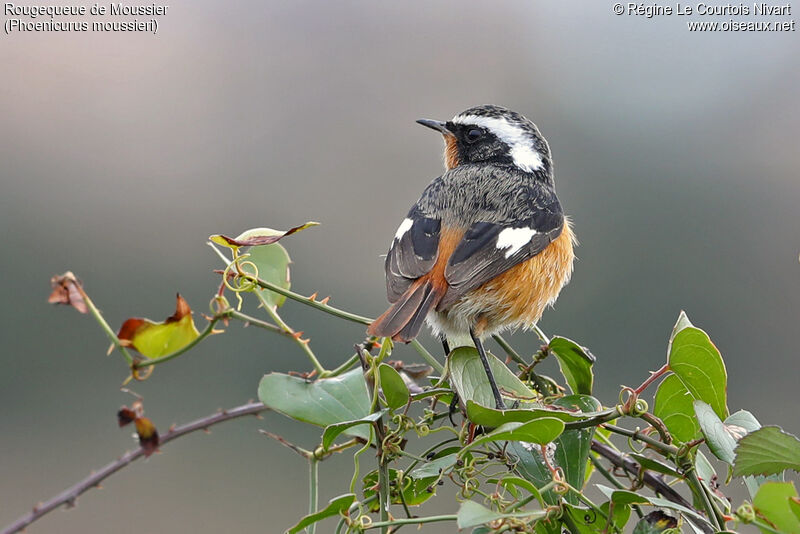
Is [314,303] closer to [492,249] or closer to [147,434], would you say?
[147,434]

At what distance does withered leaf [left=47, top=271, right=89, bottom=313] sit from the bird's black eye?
2337mm

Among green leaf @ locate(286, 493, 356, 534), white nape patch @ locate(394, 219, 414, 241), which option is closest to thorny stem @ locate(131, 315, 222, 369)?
green leaf @ locate(286, 493, 356, 534)

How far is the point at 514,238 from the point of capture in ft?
10.5

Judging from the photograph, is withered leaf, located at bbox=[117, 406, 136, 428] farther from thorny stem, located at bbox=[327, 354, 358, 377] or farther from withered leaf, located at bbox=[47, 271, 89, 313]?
thorny stem, located at bbox=[327, 354, 358, 377]

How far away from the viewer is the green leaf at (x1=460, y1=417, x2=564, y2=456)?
5.15ft

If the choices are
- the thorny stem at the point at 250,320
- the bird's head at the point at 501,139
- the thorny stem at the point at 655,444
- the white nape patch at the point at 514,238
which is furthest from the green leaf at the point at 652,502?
the bird's head at the point at 501,139

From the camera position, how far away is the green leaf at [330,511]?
5.52 feet

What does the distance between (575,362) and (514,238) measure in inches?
44.6

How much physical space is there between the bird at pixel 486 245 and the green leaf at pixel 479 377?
30 centimetres

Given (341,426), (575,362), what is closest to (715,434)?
(575,362)

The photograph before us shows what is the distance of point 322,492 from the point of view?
9625 millimetres

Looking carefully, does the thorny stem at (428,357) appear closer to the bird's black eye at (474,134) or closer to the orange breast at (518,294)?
the orange breast at (518,294)

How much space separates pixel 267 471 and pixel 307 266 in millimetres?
2468

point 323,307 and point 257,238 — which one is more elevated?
point 257,238
